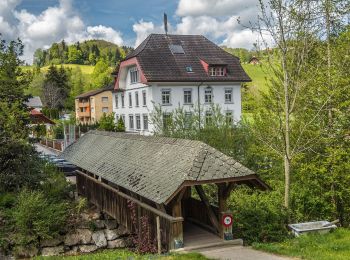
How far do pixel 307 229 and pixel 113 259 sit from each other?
236 inches

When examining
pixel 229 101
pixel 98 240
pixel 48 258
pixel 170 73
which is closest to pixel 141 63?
pixel 170 73

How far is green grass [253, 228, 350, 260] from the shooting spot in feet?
36.4

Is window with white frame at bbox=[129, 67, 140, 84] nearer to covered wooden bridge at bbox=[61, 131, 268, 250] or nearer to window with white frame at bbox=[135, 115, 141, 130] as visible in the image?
window with white frame at bbox=[135, 115, 141, 130]

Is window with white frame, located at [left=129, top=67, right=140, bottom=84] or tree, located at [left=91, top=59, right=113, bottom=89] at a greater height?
tree, located at [left=91, top=59, right=113, bottom=89]

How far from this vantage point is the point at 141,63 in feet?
135

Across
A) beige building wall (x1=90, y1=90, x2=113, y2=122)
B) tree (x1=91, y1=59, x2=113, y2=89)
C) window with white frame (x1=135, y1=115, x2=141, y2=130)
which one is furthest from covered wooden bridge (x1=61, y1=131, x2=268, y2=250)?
tree (x1=91, y1=59, x2=113, y2=89)

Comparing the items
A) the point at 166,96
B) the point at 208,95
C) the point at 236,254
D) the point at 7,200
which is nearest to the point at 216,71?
the point at 208,95

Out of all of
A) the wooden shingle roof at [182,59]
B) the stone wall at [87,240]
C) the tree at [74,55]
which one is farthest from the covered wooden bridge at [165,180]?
the tree at [74,55]

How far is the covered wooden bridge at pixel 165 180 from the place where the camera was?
12.1 meters

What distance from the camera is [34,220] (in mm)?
16859

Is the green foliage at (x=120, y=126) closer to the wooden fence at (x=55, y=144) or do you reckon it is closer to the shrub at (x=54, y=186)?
the wooden fence at (x=55, y=144)

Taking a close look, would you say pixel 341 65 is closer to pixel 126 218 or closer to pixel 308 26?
pixel 308 26

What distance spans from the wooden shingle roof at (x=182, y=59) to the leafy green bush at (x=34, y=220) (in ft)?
80.2

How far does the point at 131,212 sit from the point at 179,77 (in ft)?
92.4
